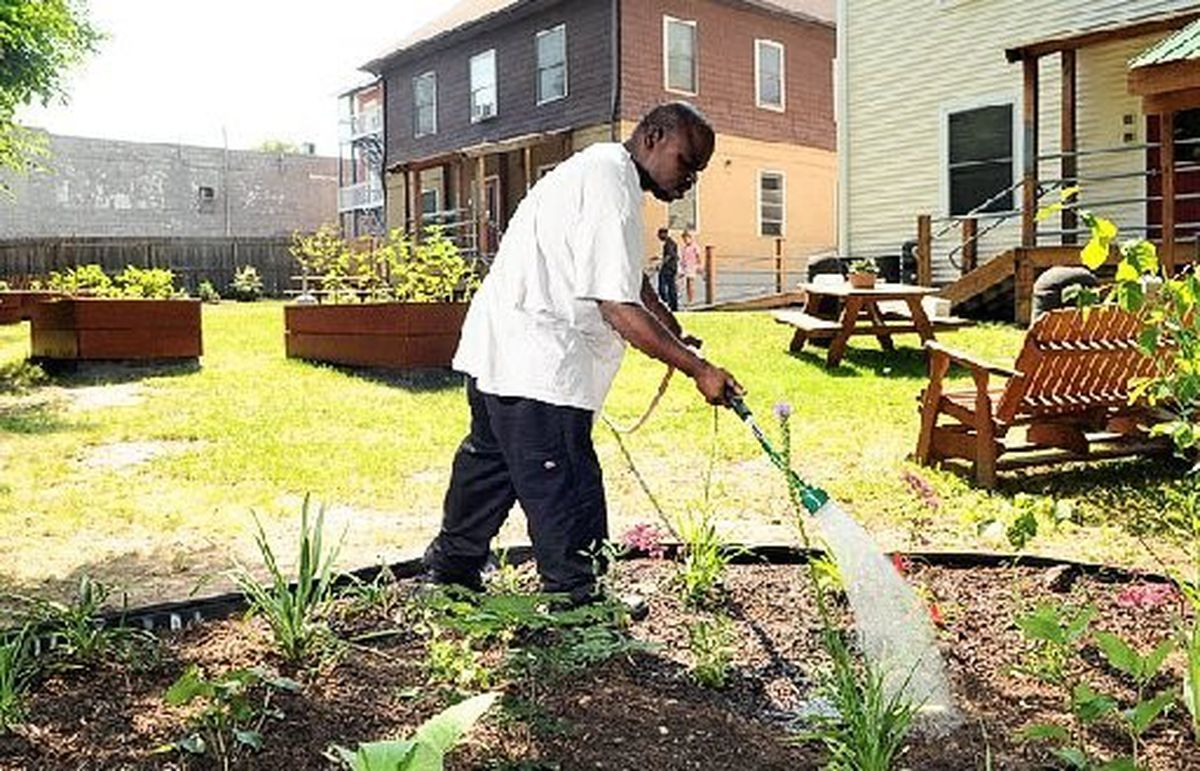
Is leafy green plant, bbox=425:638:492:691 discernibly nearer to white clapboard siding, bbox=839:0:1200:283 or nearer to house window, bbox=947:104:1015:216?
white clapboard siding, bbox=839:0:1200:283

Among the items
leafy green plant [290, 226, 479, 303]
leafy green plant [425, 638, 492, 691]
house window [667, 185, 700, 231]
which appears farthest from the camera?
house window [667, 185, 700, 231]

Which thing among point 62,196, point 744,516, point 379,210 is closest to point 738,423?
point 744,516

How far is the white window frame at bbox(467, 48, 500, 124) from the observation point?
28.1 metres

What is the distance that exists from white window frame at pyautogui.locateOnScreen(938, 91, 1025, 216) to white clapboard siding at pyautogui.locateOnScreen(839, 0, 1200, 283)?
19 mm

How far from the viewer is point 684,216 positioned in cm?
2545

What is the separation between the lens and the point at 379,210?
1777 inches

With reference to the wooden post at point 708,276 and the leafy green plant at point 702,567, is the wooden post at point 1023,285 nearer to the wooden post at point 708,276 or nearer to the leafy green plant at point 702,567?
the wooden post at point 708,276

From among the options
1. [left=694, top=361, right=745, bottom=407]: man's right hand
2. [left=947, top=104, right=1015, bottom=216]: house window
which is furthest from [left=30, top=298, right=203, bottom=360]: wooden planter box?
[left=947, top=104, right=1015, bottom=216]: house window

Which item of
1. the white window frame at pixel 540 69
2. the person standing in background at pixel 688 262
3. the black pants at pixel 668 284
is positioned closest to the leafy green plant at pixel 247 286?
the white window frame at pixel 540 69

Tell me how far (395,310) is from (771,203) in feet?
60.3

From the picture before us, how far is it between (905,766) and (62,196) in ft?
165

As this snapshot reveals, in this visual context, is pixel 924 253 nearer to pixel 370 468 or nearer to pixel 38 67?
pixel 370 468

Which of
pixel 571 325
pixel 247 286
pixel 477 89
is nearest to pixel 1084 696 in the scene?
pixel 571 325

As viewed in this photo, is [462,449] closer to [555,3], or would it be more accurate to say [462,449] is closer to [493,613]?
[493,613]
